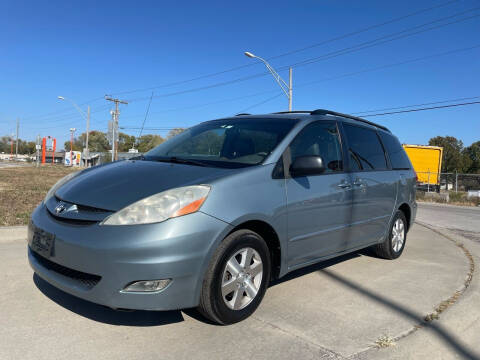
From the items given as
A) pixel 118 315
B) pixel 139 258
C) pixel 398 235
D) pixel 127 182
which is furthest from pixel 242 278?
pixel 398 235

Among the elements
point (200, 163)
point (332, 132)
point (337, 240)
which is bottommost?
point (337, 240)

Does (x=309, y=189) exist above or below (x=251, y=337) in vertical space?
above

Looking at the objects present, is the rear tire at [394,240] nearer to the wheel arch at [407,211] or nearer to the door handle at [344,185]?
the wheel arch at [407,211]

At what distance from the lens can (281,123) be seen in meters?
3.85

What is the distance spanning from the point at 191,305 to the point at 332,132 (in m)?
2.43

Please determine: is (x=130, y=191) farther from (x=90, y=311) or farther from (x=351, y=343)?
(x=351, y=343)

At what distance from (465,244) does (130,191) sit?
20.6ft

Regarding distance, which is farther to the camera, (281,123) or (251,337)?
(281,123)

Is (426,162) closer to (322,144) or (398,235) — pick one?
(398,235)

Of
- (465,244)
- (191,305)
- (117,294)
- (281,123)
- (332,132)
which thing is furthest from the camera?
(465,244)

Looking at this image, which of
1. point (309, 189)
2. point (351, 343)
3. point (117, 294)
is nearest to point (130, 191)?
point (117, 294)

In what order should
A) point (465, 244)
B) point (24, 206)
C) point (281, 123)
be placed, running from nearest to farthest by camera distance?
1. point (281, 123)
2. point (465, 244)
3. point (24, 206)

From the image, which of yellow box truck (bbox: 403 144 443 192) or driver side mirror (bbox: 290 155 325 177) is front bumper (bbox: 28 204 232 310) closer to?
driver side mirror (bbox: 290 155 325 177)

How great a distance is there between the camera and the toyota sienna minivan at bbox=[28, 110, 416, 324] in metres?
2.53
